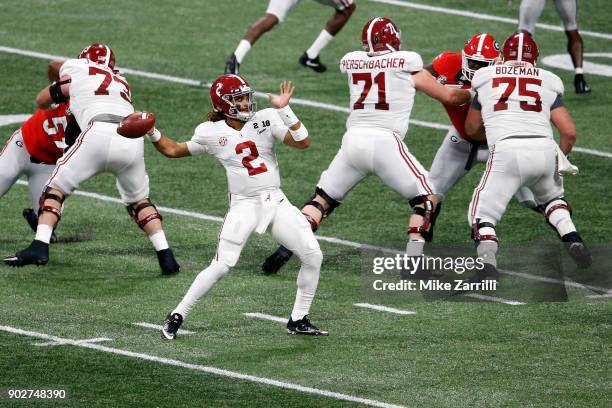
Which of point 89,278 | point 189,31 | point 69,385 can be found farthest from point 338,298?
point 189,31

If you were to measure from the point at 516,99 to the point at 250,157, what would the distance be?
7.06 ft

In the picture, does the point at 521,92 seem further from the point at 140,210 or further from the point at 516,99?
the point at 140,210

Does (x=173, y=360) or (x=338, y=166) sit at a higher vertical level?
(x=338, y=166)

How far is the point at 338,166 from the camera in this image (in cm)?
1096

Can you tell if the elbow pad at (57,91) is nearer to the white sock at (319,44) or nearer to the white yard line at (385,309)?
the white yard line at (385,309)

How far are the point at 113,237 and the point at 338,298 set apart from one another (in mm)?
2512

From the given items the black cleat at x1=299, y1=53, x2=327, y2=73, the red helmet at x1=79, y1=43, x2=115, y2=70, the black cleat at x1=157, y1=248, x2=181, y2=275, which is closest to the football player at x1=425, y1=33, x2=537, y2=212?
the black cleat at x1=157, y1=248, x2=181, y2=275

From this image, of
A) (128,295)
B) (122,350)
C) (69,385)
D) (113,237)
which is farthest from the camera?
(113,237)

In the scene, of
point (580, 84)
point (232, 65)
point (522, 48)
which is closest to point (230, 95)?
point (522, 48)

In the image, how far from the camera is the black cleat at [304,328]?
31.0ft

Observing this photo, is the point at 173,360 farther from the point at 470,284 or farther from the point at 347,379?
the point at 470,284

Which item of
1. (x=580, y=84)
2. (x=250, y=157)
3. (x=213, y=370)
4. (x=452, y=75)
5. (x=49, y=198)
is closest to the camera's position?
(x=213, y=370)

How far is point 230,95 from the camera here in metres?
9.48

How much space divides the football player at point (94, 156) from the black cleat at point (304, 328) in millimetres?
1835
